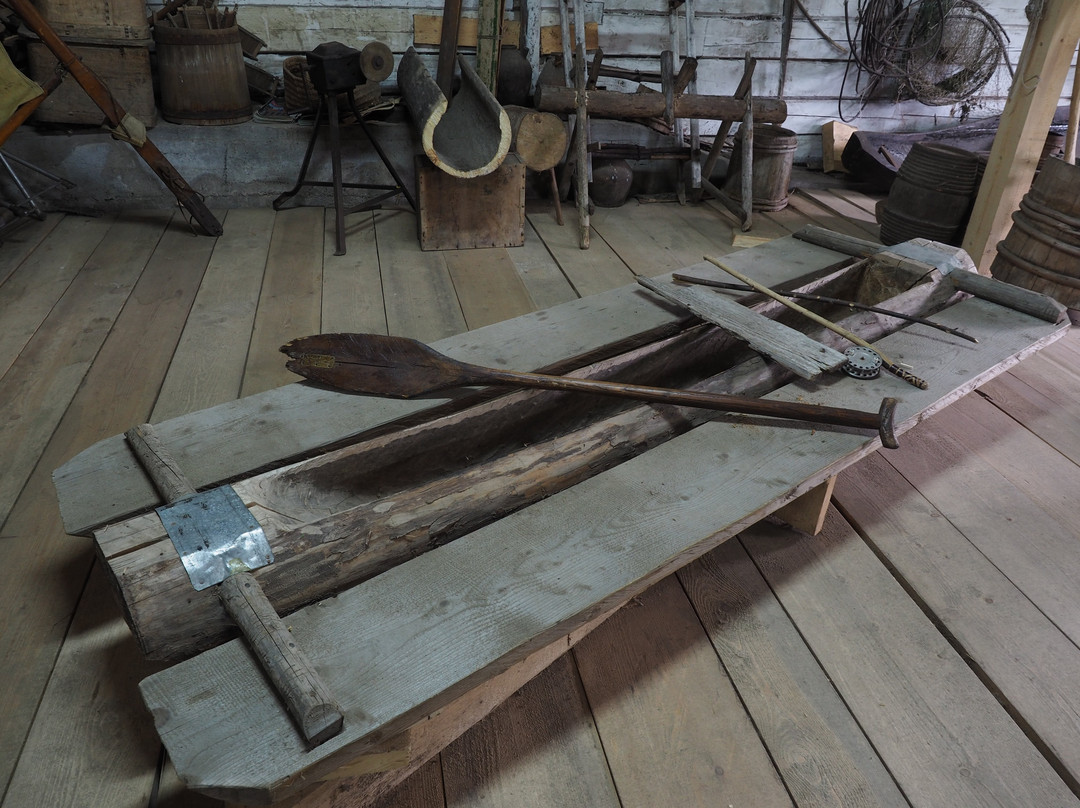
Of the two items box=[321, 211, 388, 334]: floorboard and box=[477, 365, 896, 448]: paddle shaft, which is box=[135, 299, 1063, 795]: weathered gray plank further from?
box=[321, 211, 388, 334]: floorboard

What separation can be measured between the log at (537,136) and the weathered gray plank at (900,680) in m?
2.42

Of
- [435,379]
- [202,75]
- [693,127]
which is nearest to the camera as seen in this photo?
[435,379]

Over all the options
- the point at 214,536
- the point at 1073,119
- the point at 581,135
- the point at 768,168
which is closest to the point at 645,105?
the point at 581,135

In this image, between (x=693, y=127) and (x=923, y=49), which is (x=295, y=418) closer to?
(x=693, y=127)

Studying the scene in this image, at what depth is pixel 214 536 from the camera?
42.5 inches

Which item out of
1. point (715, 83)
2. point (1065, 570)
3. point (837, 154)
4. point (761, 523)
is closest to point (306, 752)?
point (761, 523)

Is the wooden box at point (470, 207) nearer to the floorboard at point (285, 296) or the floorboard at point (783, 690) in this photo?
the floorboard at point (285, 296)

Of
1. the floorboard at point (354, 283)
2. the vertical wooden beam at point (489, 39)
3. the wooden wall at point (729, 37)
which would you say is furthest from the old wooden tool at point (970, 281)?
the wooden wall at point (729, 37)

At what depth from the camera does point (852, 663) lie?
1.49 meters

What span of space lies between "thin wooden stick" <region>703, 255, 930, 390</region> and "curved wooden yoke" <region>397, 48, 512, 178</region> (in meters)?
1.39

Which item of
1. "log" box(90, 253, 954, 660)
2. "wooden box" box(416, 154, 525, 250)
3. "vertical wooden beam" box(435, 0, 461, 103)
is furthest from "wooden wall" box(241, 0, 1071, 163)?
"log" box(90, 253, 954, 660)

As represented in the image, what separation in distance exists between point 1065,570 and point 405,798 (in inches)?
61.5

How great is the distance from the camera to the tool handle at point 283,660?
86 centimetres

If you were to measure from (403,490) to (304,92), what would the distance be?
3034 mm
